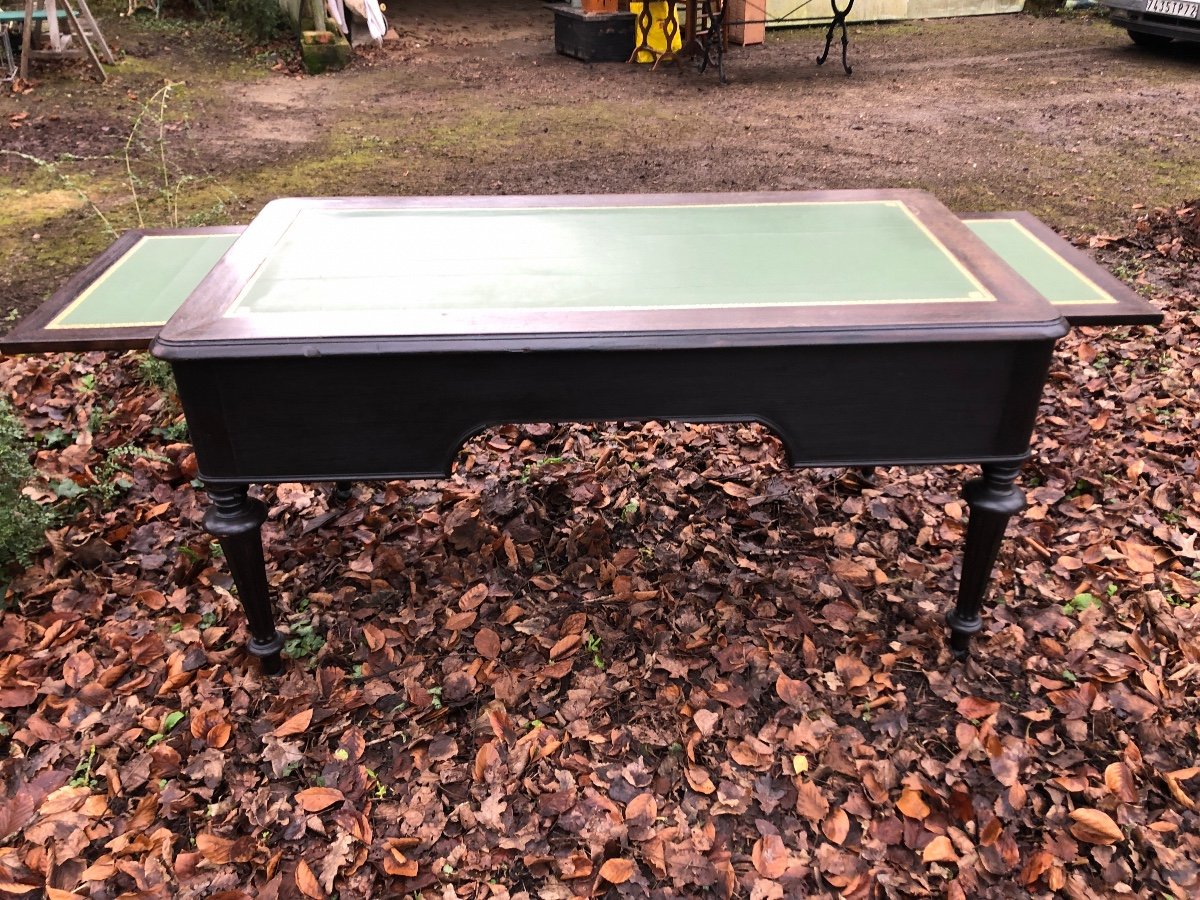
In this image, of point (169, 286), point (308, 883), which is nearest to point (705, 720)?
point (308, 883)

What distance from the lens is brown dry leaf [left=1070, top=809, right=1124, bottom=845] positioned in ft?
6.25

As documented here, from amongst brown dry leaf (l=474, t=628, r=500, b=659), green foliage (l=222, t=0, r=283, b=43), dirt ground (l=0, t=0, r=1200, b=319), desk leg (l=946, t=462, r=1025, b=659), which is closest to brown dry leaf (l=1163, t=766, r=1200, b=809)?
desk leg (l=946, t=462, r=1025, b=659)

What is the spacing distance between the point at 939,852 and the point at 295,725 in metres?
1.55

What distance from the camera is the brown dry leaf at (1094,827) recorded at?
1.90 m

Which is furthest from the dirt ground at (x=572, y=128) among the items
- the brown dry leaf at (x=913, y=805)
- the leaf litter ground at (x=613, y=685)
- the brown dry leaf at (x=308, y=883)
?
the brown dry leaf at (x=913, y=805)

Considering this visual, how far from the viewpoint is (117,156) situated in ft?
20.2

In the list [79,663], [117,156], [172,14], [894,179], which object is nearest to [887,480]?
[79,663]

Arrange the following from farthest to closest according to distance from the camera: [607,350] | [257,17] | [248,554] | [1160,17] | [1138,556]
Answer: [257,17] → [1160,17] → [1138,556] → [248,554] → [607,350]

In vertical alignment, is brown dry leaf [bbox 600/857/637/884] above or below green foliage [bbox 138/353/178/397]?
below

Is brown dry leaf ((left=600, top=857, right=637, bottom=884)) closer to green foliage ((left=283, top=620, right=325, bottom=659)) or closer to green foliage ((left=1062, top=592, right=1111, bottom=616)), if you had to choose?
green foliage ((left=283, top=620, right=325, bottom=659))

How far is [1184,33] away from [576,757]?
32.2ft

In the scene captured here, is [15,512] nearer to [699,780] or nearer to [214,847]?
[214,847]

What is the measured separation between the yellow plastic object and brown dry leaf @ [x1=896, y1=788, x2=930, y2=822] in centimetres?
847

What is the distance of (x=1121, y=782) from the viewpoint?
202 centimetres
